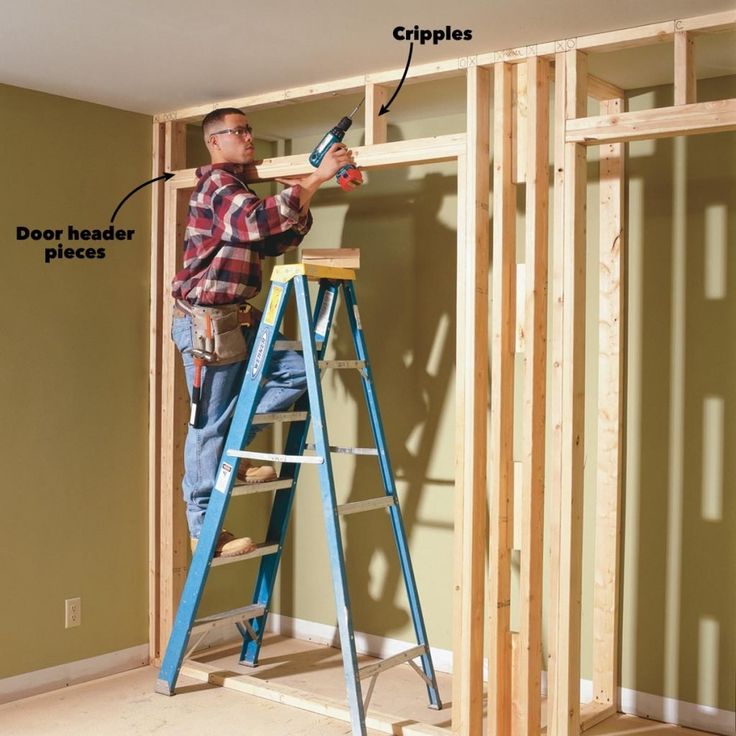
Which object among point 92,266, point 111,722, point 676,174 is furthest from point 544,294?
point 111,722

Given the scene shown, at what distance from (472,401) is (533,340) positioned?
0.30m

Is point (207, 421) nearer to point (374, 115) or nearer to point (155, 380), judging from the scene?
point (155, 380)

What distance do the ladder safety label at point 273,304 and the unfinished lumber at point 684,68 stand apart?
1544 mm

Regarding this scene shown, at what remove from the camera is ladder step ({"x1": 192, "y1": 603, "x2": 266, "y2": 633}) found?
401 cm

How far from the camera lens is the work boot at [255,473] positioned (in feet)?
13.2

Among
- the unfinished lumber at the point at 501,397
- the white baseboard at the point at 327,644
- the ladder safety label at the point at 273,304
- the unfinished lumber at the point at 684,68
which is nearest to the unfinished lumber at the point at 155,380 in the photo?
the white baseboard at the point at 327,644

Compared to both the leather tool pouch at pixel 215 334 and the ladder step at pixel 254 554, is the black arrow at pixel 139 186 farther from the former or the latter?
the ladder step at pixel 254 554

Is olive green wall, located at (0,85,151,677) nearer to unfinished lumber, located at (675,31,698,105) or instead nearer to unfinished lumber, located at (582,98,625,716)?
unfinished lumber, located at (582,98,625,716)

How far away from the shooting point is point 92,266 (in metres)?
4.31

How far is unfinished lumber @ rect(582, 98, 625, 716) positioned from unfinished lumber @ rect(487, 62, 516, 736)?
59 centimetres

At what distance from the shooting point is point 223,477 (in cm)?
390

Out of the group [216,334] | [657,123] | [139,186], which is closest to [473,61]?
[657,123]

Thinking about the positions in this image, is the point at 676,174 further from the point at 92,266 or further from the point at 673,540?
the point at 92,266

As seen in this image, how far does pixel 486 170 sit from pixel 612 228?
0.70 m
